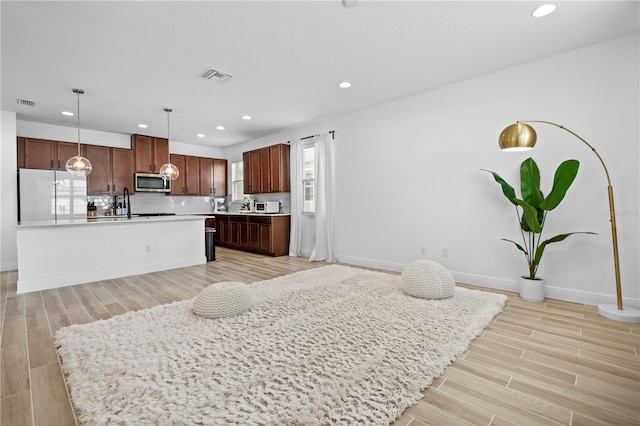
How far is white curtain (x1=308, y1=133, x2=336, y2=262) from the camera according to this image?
5793mm

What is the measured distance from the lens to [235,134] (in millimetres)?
7312

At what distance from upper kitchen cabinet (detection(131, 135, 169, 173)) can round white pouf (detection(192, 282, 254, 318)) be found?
559cm

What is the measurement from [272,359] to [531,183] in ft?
11.0

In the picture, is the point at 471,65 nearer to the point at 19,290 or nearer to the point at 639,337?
the point at 639,337

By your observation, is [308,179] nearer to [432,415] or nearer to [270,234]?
[270,234]

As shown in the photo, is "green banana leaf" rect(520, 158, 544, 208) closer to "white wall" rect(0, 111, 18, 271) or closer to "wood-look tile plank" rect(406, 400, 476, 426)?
"wood-look tile plank" rect(406, 400, 476, 426)

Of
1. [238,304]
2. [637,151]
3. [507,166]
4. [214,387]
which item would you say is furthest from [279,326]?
[637,151]

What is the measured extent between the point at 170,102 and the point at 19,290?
3395mm

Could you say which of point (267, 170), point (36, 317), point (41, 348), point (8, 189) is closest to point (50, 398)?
point (41, 348)

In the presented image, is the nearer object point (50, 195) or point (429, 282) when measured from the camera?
point (429, 282)

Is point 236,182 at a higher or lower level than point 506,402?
higher

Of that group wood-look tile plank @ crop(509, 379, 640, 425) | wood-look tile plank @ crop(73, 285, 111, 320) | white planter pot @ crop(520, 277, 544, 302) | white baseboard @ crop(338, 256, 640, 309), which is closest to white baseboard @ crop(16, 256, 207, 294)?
wood-look tile plank @ crop(73, 285, 111, 320)

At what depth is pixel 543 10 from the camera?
265cm

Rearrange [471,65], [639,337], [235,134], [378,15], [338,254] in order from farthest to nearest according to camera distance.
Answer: [235,134]
[338,254]
[471,65]
[378,15]
[639,337]
